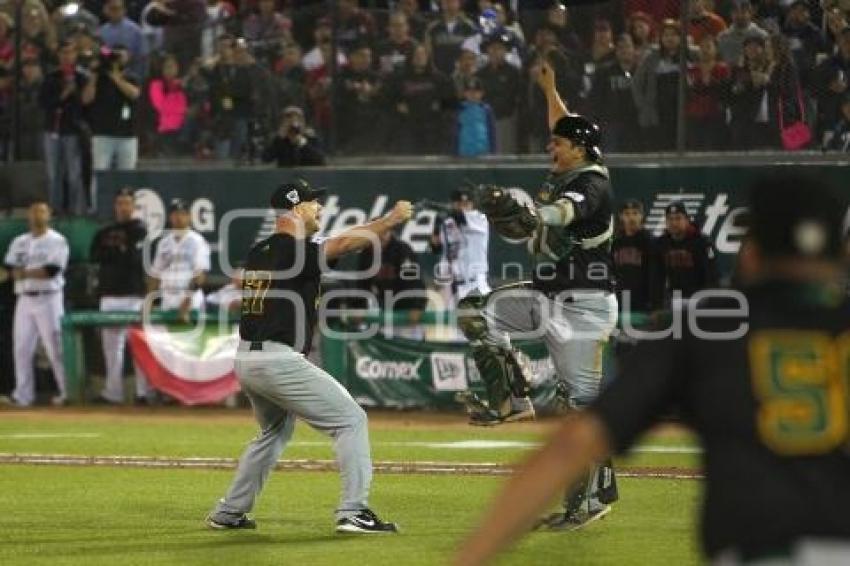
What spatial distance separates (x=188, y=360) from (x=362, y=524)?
10681 mm

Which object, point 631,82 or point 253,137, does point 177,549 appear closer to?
point 631,82

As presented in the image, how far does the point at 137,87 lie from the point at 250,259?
12.5m

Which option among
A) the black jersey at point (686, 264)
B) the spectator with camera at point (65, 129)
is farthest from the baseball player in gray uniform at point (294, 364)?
the spectator with camera at point (65, 129)

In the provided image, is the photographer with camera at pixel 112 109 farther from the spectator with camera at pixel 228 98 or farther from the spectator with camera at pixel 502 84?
the spectator with camera at pixel 502 84

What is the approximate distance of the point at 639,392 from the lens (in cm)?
408

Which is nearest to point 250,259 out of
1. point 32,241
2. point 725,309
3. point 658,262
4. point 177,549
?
point 177,549

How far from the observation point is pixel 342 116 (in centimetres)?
2111

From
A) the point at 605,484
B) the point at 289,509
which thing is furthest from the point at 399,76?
the point at 605,484

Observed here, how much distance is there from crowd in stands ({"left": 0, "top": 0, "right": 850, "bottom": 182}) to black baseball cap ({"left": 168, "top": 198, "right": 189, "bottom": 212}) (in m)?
0.83

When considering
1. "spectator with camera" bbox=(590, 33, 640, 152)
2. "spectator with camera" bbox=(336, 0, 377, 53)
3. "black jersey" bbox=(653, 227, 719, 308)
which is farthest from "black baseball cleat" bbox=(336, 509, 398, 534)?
"spectator with camera" bbox=(336, 0, 377, 53)

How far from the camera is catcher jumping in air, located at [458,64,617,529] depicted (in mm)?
10102

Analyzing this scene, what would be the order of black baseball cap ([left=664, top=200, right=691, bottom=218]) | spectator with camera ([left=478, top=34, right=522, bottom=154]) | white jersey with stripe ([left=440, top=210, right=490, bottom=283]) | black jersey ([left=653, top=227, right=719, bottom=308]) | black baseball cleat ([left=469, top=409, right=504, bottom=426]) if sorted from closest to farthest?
black baseball cleat ([left=469, top=409, right=504, bottom=426]) → black jersey ([left=653, top=227, right=719, bottom=308]) → black baseball cap ([left=664, top=200, right=691, bottom=218]) → spectator with camera ([left=478, top=34, right=522, bottom=154]) → white jersey with stripe ([left=440, top=210, right=490, bottom=283])

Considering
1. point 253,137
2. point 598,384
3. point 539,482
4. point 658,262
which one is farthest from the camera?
point 253,137

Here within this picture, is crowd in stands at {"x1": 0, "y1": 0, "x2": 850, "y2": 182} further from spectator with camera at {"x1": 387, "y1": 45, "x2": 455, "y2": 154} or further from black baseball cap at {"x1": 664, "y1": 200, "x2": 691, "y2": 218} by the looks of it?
black baseball cap at {"x1": 664, "y1": 200, "x2": 691, "y2": 218}
